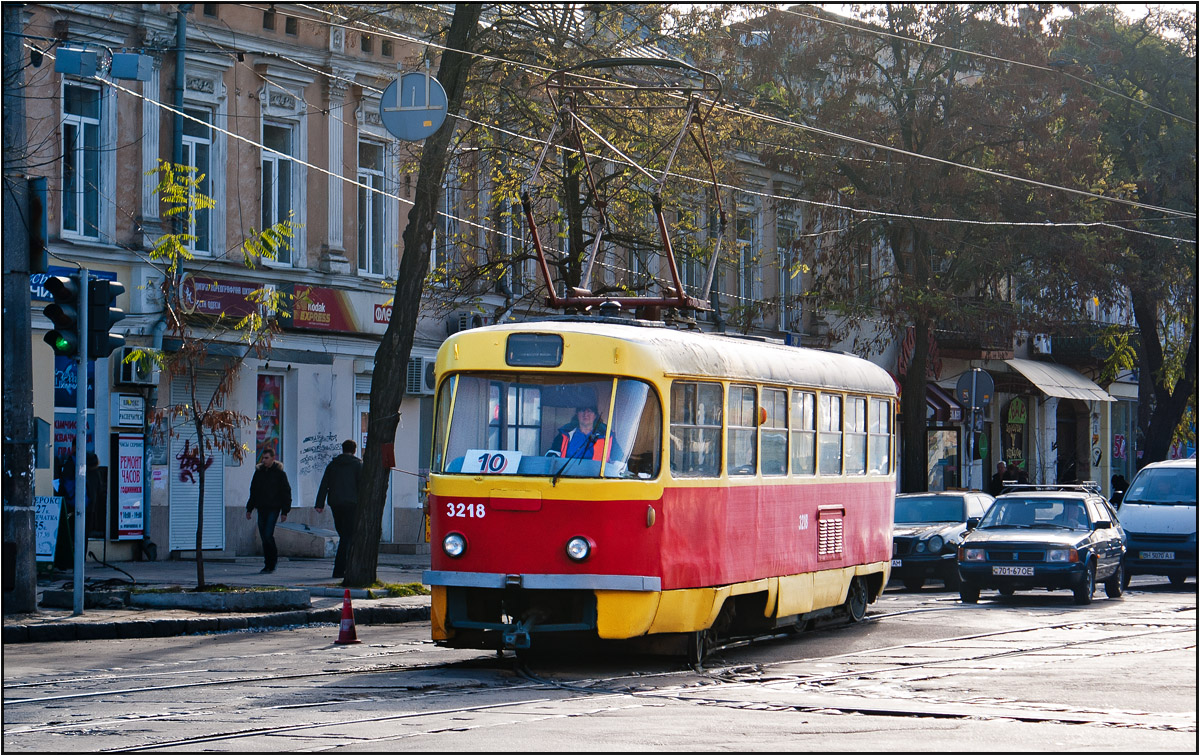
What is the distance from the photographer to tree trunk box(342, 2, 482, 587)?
2166 centimetres

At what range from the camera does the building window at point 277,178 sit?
1153 inches

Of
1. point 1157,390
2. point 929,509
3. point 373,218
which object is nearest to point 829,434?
point 929,509

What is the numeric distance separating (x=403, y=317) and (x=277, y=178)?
8385mm

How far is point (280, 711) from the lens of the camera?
10.8 meters

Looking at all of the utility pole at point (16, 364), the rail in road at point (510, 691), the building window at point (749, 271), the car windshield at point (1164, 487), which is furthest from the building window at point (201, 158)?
the building window at point (749, 271)

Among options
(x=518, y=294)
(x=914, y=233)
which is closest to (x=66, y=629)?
(x=518, y=294)

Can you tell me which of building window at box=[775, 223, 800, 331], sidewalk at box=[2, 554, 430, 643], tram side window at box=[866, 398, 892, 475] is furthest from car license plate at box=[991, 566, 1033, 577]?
building window at box=[775, 223, 800, 331]

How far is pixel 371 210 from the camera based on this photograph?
31.5 meters

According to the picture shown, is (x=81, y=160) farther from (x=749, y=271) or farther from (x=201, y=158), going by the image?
(x=749, y=271)

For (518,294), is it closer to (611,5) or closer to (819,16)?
(819,16)

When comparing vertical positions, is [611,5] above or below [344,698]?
above

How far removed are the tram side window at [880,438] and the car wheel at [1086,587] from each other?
3.97 m

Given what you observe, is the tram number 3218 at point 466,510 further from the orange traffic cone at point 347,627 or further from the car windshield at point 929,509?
the car windshield at point 929,509

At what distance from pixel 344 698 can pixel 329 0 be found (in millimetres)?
17196
